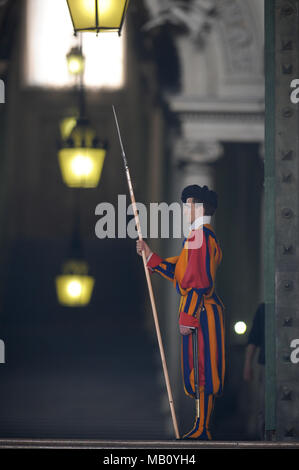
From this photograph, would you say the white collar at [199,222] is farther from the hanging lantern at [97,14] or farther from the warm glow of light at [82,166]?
the hanging lantern at [97,14]

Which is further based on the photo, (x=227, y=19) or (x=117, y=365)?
(x=117, y=365)

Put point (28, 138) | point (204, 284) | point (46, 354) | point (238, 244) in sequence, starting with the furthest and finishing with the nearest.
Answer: point (28, 138)
point (46, 354)
point (238, 244)
point (204, 284)

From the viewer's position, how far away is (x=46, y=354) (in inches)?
497

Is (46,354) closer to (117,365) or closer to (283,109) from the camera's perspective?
(117,365)

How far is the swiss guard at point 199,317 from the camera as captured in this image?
6.19 metres

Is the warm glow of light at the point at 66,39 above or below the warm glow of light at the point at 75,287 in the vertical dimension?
above

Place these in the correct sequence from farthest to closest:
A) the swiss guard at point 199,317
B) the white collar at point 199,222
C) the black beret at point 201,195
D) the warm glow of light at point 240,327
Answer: the warm glow of light at point 240,327 < the black beret at point 201,195 < the white collar at point 199,222 < the swiss guard at point 199,317

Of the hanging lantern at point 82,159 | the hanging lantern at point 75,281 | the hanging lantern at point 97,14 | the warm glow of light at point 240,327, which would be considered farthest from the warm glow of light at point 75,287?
the hanging lantern at point 97,14

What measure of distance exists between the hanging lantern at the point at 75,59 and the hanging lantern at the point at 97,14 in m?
1.17

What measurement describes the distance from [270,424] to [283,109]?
1926mm

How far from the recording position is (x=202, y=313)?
20.4ft

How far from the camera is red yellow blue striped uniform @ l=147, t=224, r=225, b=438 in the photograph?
20.3ft
